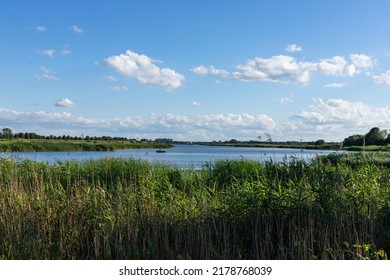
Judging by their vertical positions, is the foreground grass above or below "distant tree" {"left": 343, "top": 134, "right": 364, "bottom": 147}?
below

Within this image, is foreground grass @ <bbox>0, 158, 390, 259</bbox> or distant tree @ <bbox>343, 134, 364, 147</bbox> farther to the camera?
distant tree @ <bbox>343, 134, 364, 147</bbox>

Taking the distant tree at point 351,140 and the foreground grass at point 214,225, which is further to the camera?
the distant tree at point 351,140

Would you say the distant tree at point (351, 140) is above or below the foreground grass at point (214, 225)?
above

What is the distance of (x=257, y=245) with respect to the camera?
546cm

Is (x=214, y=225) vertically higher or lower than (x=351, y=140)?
lower

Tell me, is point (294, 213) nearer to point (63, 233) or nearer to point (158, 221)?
point (158, 221)

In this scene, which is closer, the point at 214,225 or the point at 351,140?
the point at 214,225

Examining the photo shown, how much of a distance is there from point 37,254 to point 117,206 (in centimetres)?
140

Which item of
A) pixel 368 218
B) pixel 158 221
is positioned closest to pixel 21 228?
pixel 158 221

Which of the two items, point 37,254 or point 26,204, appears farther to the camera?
point 26,204

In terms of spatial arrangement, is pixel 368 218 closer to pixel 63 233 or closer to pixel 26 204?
pixel 63 233
